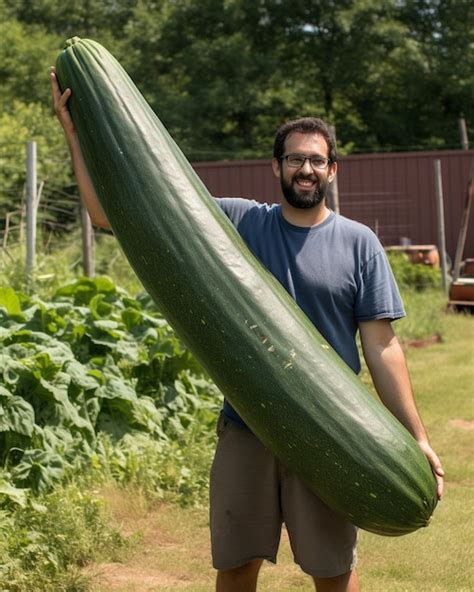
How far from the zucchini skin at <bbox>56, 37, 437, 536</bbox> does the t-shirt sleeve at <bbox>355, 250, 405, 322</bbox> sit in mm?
268

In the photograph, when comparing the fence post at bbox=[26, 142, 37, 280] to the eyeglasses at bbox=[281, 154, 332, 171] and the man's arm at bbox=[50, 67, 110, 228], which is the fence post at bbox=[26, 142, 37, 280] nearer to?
the man's arm at bbox=[50, 67, 110, 228]

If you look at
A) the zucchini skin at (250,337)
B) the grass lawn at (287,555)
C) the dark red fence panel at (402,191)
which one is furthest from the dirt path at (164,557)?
the dark red fence panel at (402,191)

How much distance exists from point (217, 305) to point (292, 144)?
667 millimetres

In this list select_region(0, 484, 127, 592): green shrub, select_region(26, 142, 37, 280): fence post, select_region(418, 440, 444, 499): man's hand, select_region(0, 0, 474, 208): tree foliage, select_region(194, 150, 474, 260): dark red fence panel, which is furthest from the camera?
select_region(0, 0, 474, 208): tree foliage

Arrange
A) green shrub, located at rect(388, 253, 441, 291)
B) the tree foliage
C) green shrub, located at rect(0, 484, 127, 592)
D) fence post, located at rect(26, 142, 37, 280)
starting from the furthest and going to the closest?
the tree foliage
green shrub, located at rect(388, 253, 441, 291)
fence post, located at rect(26, 142, 37, 280)
green shrub, located at rect(0, 484, 127, 592)

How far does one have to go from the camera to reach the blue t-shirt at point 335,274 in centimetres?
319

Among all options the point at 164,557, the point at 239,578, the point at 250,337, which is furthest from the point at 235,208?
the point at 164,557

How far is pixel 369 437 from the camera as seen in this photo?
287 cm

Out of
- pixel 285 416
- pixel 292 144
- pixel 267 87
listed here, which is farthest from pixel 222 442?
pixel 267 87

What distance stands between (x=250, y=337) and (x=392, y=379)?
0.58 m

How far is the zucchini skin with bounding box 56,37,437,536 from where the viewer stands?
285 centimetres

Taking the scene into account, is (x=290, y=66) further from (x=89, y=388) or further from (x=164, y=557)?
(x=164, y=557)

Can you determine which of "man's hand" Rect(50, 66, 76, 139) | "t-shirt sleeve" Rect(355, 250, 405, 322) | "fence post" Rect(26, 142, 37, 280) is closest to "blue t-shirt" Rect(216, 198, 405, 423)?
"t-shirt sleeve" Rect(355, 250, 405, 322)

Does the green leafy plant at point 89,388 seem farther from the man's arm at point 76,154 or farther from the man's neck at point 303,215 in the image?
the man's neck at point 303,215
